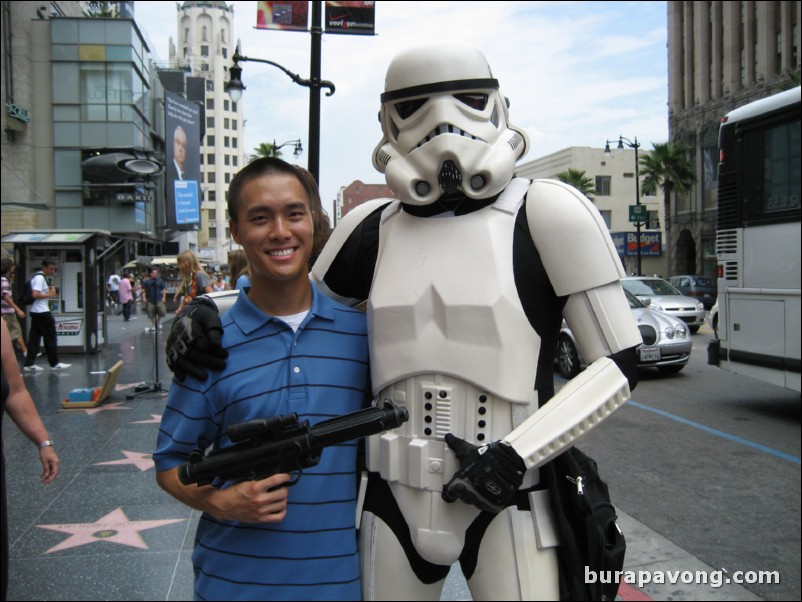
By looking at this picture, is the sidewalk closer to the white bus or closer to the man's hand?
the white bus

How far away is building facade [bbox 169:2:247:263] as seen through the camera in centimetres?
7594

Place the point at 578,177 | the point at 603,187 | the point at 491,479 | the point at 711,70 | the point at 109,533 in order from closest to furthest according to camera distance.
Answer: the point at 491,479 → the point at 711,70 → the point at 109,533 → the point at 603,187 → the point at 578,177

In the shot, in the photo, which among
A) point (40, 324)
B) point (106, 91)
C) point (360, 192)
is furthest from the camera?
point (106, 91)

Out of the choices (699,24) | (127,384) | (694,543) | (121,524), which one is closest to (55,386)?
(127,384)

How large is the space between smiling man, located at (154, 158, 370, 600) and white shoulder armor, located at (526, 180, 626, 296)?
579 millimetres

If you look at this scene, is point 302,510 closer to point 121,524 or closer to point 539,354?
point 539,354

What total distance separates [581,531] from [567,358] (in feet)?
16.7

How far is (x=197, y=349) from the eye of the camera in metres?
1.47

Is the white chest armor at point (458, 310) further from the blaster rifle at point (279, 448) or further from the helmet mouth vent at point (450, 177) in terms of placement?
the blaster rifle at point (279, 448)

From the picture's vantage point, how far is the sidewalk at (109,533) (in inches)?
116

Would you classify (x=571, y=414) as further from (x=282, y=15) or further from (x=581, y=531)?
(x=282, y=15)

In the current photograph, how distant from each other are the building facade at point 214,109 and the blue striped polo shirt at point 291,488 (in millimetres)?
68077

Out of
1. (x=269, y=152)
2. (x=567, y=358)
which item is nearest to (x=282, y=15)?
(x=567, y=358)

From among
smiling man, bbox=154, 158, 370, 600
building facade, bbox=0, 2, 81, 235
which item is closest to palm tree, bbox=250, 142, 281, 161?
smiling man, bbox=154, 158, 370, 600
